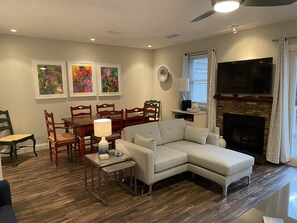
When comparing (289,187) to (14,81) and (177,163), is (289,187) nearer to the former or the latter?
Result: (177,163)

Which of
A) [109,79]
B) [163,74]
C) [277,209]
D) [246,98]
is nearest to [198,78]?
[163,74]

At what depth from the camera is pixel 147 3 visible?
2.79 meters

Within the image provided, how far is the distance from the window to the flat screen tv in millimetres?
613

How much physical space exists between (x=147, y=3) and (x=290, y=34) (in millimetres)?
2678

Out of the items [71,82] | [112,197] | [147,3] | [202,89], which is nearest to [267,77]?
[202,89]

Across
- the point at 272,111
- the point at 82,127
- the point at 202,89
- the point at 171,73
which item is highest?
the point at 171,73

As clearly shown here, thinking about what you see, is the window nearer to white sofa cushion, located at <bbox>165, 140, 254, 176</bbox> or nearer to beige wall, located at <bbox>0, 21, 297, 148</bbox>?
beige wall, located at <bbox>0, 21, 297, 148</bbox>

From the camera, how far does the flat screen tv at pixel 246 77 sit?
4.01 metres

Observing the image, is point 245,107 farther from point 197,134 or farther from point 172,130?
point 172,130

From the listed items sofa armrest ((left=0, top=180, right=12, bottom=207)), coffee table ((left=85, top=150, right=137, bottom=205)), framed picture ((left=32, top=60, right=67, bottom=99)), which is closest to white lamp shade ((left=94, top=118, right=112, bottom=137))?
coffee table ((left=85, top=150, right=137, bottom=205))

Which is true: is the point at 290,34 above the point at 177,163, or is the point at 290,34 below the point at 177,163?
above

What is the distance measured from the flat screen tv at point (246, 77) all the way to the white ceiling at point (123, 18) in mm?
718

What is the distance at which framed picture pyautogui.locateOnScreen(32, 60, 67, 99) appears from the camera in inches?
189

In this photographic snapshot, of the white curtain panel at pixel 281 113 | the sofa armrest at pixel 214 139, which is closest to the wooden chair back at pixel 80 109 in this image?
the sofa armrest at pixel 214 139
